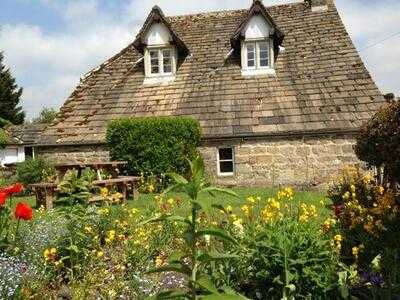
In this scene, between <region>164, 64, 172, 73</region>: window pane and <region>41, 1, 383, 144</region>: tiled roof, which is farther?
<region>164, 64, 172, 73</region>: window pane

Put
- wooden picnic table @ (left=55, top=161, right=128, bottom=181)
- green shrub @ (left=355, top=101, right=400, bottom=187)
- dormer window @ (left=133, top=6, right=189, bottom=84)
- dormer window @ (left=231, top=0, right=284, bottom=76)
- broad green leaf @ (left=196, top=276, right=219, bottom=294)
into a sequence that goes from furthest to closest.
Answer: dormer window @ (left=133, top=6, right=189, bottom=84)
dormer window @ (left=231, top=0, right=284, bottom=76)
wooden picnic table @ (left=55, top=161, right=128, bottom=181)
green shrub @ (left=355, top=101, right=400, bottom=187)
broad green leaf @ (left=196, top=276, right=219, bottom=294)

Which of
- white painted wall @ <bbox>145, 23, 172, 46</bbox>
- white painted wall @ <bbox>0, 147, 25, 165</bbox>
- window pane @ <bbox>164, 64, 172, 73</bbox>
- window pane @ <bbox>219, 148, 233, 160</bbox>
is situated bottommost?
window pane @ <bbox>219, 148, 233, 160</bbox>

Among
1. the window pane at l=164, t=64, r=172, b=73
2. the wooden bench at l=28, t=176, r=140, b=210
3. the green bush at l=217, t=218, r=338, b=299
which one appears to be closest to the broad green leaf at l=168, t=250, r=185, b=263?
the green bush at l=217, t=218, r=338, b=299

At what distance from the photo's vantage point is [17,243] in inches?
254

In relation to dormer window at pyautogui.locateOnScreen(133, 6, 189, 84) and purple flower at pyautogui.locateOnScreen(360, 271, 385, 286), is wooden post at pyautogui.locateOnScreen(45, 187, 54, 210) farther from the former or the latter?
purple flower at pyautogui.locateOnScreen(360, 271, 385, 286)

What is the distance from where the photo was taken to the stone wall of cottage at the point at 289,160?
55.0 feet

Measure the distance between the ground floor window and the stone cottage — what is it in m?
0.04

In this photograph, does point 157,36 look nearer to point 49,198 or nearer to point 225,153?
point 225,153

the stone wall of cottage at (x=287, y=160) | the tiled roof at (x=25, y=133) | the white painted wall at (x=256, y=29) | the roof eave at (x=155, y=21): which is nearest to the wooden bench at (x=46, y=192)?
the stone wall of cottage at (x=287, y=160)

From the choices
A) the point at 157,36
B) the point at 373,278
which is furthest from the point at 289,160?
the point at 373,278

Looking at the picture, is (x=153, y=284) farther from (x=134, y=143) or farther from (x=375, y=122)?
(x=134, y=143)

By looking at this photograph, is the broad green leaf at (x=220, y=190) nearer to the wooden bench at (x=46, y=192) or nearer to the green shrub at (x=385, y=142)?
the green shrub at (x=385, y=142)

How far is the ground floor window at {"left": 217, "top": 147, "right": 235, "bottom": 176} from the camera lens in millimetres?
17500

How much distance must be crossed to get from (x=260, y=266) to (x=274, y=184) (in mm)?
11981
